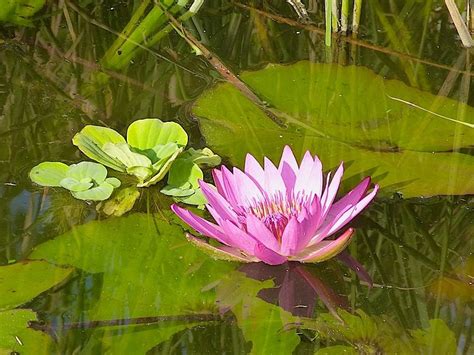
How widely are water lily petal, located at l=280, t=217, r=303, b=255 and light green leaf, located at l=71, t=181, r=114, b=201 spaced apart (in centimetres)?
43

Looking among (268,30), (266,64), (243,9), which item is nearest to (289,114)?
(266,64)

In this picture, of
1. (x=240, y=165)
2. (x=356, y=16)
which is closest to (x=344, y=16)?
(x=356, y=16)

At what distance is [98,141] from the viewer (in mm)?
1843

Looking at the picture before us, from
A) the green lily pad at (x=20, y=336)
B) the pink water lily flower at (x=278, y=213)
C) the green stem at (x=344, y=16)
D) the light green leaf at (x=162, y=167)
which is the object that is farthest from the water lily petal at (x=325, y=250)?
the green stem at (x=344, y=16)

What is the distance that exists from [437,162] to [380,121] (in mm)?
198

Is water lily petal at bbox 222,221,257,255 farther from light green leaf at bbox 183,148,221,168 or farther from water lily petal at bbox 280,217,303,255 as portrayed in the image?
light green leaf at bbox 183,148,221,168

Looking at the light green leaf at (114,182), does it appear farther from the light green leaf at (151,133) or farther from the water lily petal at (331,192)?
the water lily petal at (331,192)

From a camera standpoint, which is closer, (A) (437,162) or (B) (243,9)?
(A) (437,162)

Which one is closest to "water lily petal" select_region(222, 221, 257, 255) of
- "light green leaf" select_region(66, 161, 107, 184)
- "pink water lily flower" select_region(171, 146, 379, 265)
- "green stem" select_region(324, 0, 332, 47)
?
"pink water lily flower" select_region(171, 146, 379, 265)

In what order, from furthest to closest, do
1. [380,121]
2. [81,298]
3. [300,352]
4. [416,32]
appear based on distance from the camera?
[416,32], [380,121], [81,298], [300,352]

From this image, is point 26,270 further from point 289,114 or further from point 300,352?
point 289,114

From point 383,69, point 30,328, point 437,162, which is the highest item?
point 383,69

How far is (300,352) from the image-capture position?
4.40ft

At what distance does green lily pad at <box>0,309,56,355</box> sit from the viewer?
1345 mm
